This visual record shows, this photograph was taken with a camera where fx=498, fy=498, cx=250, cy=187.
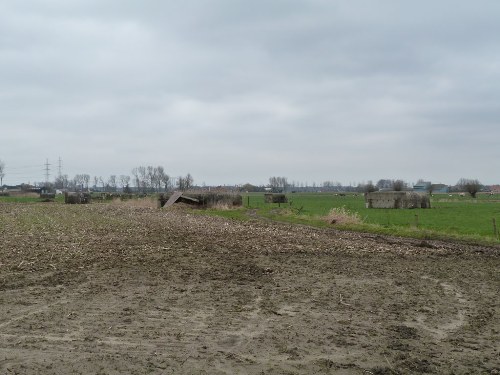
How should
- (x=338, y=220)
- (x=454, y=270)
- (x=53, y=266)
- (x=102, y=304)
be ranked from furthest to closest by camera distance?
(x=338, y=220)
(x=454, y=270)
(x=53, y=266)
(x=102, y=304)

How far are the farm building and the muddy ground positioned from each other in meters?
48.1

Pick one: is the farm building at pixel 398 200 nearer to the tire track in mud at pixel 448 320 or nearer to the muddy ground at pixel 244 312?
the muddy ground at pixel 244 312

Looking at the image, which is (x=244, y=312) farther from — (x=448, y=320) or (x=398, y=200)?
(x=398, y=200)

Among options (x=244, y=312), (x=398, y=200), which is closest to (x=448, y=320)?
(x=244, y=312)

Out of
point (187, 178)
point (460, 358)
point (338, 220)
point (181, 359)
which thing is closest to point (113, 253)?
point (181, 359)

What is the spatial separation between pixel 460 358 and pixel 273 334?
2.67 m

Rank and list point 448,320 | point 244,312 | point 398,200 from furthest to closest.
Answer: point 398,200, point 244,312, point 448,320

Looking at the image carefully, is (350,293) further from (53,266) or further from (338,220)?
(338,220)

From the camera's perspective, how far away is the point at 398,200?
65.3 meters

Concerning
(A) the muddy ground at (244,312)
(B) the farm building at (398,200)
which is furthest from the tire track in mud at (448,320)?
(B) the farm building at (398,200)

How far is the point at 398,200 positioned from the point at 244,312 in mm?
59476

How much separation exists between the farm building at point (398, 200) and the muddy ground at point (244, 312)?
48090 mm

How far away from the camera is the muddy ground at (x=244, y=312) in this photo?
6.46 m

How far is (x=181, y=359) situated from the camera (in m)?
6.46
